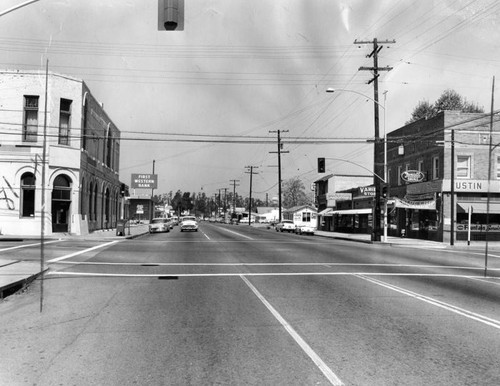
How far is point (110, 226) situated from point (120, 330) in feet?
147

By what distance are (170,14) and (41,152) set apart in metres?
26.9

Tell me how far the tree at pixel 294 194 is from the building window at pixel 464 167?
107947 mm

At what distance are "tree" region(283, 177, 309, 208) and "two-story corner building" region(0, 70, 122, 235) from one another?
364ft

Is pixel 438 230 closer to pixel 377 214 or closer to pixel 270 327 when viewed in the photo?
pixel 377 214

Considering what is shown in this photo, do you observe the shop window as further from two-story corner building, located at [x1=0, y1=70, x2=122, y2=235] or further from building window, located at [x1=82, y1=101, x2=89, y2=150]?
building window, located at [x1=82, y1=101, x2=89, y2=150]

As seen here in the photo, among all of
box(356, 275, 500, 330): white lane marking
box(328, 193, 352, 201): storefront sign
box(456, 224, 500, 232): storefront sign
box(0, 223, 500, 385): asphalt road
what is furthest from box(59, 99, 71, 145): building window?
box(328, 193, 352, 201): storefront sign

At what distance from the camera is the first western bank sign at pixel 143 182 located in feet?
215

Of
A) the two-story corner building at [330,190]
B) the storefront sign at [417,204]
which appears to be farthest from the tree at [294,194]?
the storefront sign at [417,204]

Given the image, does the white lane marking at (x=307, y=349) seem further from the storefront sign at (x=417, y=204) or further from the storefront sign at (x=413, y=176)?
the storefront sign at (x=413, y=176)

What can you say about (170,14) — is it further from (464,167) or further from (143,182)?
(143,182)

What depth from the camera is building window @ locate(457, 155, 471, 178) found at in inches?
1416

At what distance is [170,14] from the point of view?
891 cm

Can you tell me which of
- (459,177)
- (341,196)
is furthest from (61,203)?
(341,196)

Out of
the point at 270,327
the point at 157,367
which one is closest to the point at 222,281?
the point at 270,327
